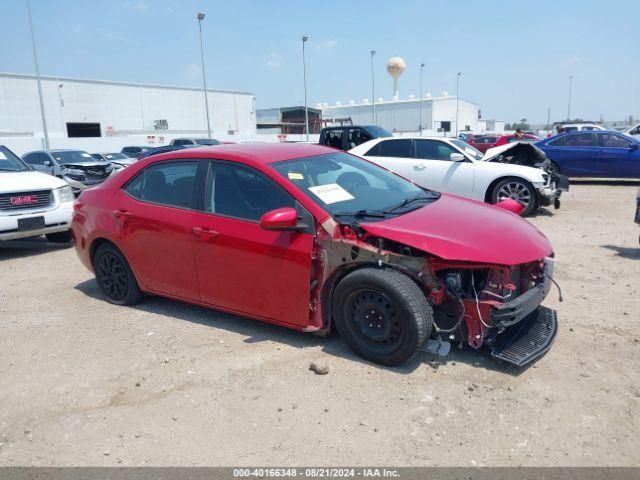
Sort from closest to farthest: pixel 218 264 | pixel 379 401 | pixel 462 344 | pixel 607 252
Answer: pixel 379 401 < pixel 462 344 < pixel 218 264 < pixel 607 252

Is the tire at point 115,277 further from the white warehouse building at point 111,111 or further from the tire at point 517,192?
the white warehouse building at point 111,111

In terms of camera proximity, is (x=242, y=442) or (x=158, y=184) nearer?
(x=242, y=442)

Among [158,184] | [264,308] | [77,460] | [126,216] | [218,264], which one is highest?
[158,184]

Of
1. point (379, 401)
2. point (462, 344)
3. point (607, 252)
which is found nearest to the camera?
point (379, 401)

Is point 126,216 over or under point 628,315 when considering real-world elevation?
over

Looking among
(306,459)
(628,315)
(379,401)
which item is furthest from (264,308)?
(628,315)

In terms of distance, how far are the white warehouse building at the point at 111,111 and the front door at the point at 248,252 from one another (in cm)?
3257

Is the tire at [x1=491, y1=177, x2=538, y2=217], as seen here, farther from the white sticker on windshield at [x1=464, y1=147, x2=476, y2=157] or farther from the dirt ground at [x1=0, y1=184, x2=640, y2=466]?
the dirt ground at [x1=0, y1=184, x2=640, y2=466]

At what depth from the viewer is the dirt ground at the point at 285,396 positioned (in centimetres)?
287

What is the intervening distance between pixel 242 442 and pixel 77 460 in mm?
913

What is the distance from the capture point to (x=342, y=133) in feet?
44.7

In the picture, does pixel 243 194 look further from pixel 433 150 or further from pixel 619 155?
pixel 619 155

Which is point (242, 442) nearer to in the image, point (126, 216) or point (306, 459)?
point (306, 459)

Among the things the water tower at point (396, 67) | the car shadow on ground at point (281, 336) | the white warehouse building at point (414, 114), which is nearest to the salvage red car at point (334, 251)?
the car shadow on ground at point (281, 336)
